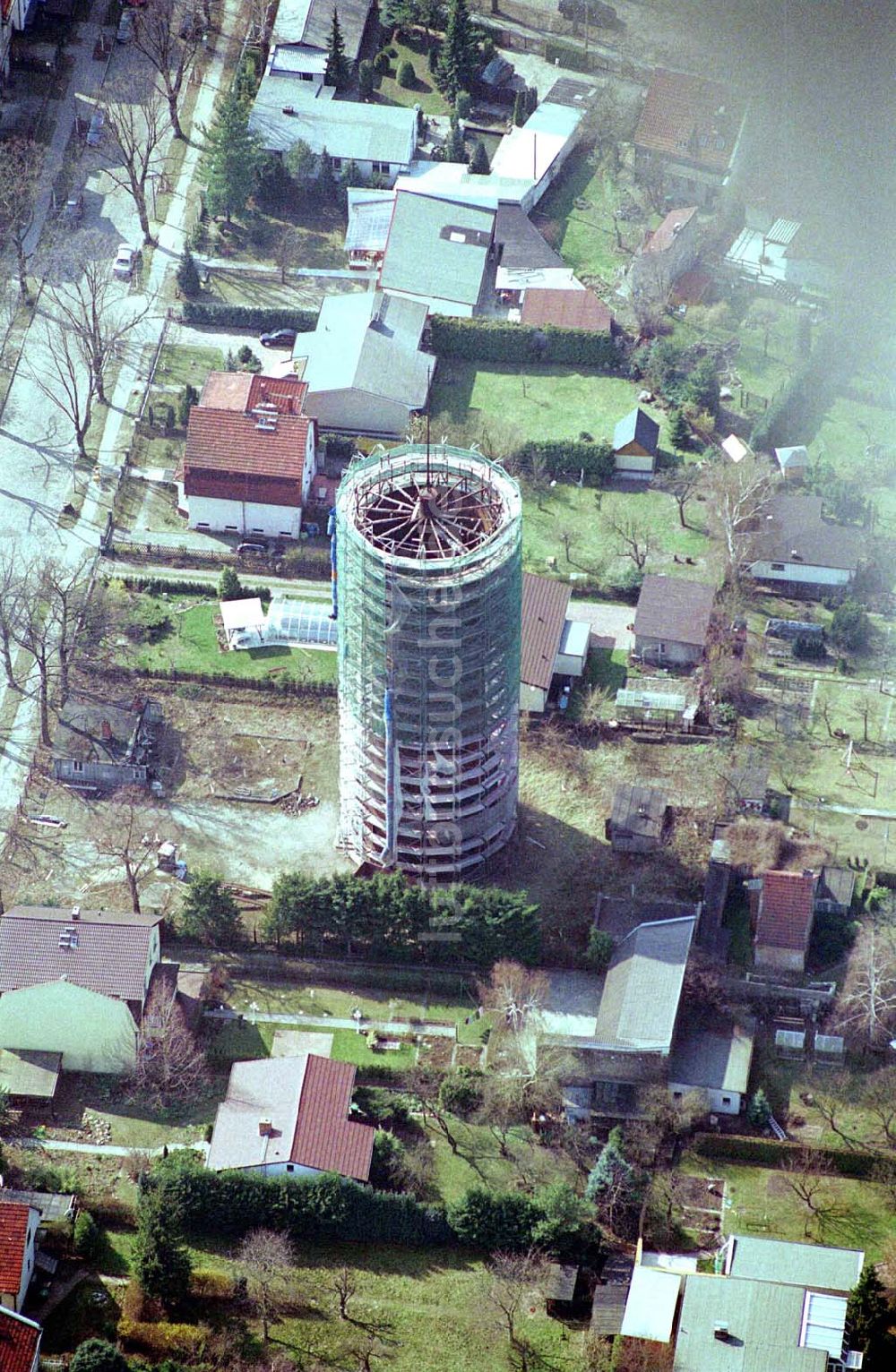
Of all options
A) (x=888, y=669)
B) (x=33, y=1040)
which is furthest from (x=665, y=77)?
(x=33, y=1040)

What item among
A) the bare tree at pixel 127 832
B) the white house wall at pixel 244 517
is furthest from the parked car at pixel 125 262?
the bare tree at pixel 127 832

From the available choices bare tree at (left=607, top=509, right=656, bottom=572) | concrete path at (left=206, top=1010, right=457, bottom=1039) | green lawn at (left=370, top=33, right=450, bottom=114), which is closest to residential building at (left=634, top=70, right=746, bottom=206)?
green lawn at (left=370, top=33, right=450, bottom=114)

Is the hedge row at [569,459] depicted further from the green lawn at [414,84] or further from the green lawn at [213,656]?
the green lawn at [414,84]

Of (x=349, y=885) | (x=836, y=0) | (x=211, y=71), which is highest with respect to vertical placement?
(x=836, y=0)

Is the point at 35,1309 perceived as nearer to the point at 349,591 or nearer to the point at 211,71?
the point at 349,591

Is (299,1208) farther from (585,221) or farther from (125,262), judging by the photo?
(585,221)

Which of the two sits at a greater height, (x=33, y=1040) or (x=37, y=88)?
(x=37, y=88)

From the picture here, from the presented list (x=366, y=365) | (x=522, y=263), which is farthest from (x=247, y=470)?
(x=522, y=263)
